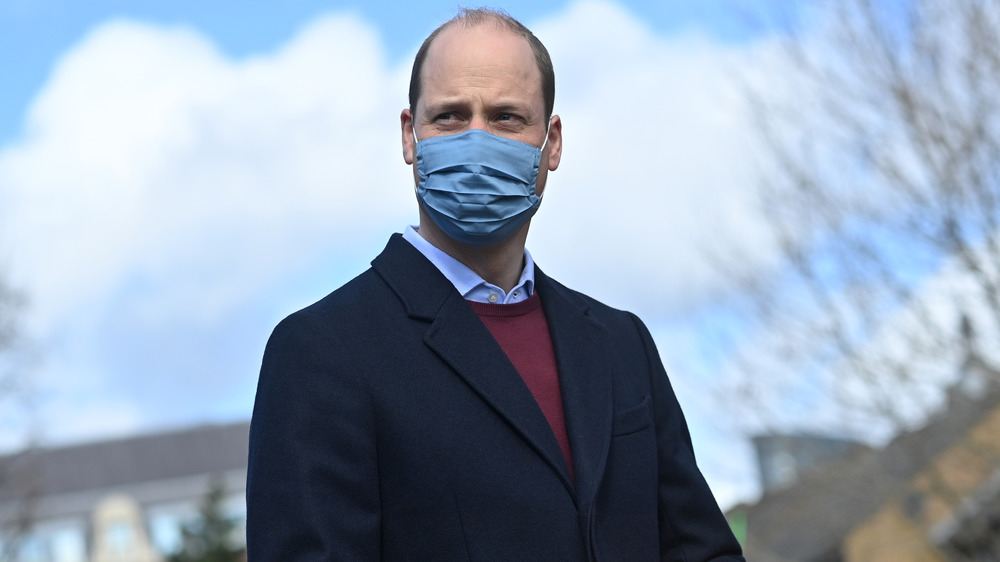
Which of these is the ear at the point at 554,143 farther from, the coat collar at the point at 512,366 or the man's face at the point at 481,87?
the coat collar at the point at 512,366

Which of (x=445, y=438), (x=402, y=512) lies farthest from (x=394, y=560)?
(x=445, y=438)

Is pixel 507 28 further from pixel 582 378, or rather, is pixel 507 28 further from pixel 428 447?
pixel 428 447

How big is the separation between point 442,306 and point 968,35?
11.0m

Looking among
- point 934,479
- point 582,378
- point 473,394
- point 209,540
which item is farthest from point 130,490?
point 473,394

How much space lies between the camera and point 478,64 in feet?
9.45

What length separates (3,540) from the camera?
22.5 m

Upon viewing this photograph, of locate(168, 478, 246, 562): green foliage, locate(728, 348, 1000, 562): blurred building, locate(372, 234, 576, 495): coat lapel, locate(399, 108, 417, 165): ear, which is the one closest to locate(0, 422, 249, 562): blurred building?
locate(168, 478, 246, 562): green foliage

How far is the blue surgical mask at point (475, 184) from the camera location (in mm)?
2857

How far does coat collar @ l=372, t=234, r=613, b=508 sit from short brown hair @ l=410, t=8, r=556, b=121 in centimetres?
36

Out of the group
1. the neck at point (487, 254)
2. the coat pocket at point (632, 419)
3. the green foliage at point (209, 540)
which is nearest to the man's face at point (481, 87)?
the neck at point (487, 254)

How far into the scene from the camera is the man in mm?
2547

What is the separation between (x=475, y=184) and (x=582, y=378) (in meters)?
0.48

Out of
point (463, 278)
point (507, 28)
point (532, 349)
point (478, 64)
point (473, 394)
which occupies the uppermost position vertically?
point (507, 28)

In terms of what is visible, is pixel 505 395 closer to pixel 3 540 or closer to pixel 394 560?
pixel 394 560
